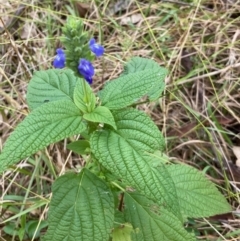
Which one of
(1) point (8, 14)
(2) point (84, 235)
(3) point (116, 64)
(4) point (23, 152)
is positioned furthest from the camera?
(1) point (8, 14)

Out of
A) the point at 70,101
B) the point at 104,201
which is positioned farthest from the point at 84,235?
the point at 70,101

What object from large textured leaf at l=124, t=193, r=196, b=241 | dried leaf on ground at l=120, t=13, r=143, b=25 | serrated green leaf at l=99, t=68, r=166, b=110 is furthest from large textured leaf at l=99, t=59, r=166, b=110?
dried leaf on ground at l=120, t=13, r=143, b=25

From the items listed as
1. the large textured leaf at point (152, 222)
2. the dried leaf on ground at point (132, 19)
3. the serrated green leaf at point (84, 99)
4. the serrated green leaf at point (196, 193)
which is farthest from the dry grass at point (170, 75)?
the serrated green leaf at point (84, 99)

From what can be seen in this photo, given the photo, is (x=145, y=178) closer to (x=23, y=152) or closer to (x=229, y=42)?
(x=23, y=152)

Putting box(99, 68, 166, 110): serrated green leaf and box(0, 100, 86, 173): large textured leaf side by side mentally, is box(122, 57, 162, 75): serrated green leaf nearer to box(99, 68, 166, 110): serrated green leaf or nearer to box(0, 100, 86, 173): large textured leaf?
box(99, 68, 166, 110): serrated green leaf

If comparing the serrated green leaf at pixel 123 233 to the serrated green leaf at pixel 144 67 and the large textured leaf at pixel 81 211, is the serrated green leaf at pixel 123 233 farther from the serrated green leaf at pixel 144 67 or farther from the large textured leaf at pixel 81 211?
the serrated green leaf at pixel 144 67

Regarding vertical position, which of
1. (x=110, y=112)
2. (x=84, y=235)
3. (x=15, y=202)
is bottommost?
(x=15, y=202)

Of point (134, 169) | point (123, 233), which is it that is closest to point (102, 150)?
point (134, 169)
